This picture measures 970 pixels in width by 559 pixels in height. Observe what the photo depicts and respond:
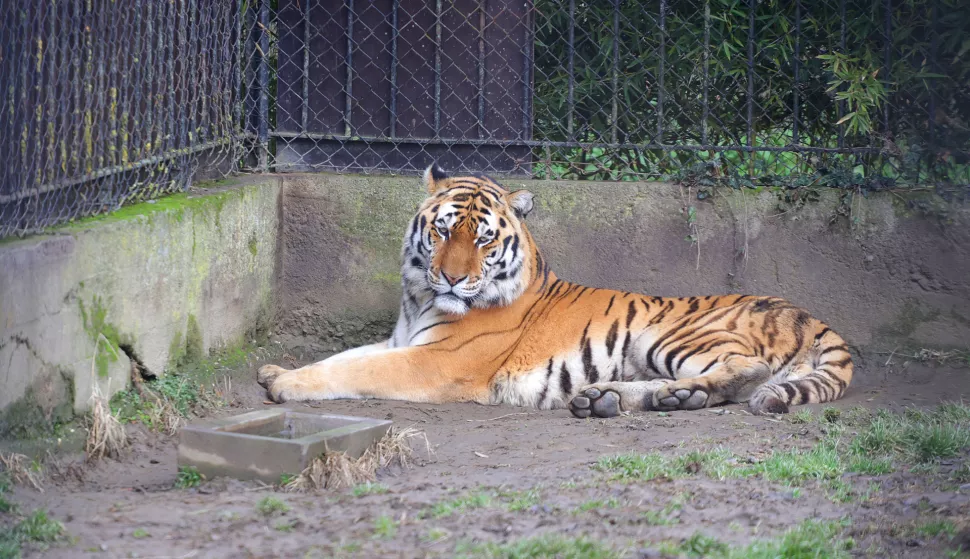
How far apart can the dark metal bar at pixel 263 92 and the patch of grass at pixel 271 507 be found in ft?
10.2

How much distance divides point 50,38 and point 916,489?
125 inches

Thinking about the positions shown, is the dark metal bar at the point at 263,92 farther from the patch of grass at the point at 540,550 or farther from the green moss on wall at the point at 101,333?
the patch of grass at the point at 540,550

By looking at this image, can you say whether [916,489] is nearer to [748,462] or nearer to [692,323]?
[748,462]

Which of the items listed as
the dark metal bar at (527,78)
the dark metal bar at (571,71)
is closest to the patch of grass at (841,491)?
the dark metal bar at (571,71)

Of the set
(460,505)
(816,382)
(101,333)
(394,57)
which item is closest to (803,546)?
(460,505)

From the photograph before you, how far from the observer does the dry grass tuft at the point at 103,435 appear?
3.59 metres

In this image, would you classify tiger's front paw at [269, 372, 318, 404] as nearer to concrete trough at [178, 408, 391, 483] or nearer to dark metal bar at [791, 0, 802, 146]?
concrete trough at [178, 408, 391, 483]

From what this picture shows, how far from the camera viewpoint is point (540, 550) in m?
2.63

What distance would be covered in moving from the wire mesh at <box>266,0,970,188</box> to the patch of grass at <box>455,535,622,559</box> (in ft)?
10.7

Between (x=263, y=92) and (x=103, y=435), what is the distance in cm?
263

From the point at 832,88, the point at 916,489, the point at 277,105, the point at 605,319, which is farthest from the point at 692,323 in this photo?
the point at 277,105

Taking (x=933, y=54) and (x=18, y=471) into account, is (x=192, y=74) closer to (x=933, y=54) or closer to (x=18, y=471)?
(x=18, y=471)

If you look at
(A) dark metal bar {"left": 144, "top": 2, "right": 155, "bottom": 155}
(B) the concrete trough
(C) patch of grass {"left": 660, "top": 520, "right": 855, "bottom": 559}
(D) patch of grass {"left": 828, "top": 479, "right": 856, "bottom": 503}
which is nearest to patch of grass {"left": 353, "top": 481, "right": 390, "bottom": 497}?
(B) the concrete trough

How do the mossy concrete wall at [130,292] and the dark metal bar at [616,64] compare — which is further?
the dark metal bar at [616,64]
